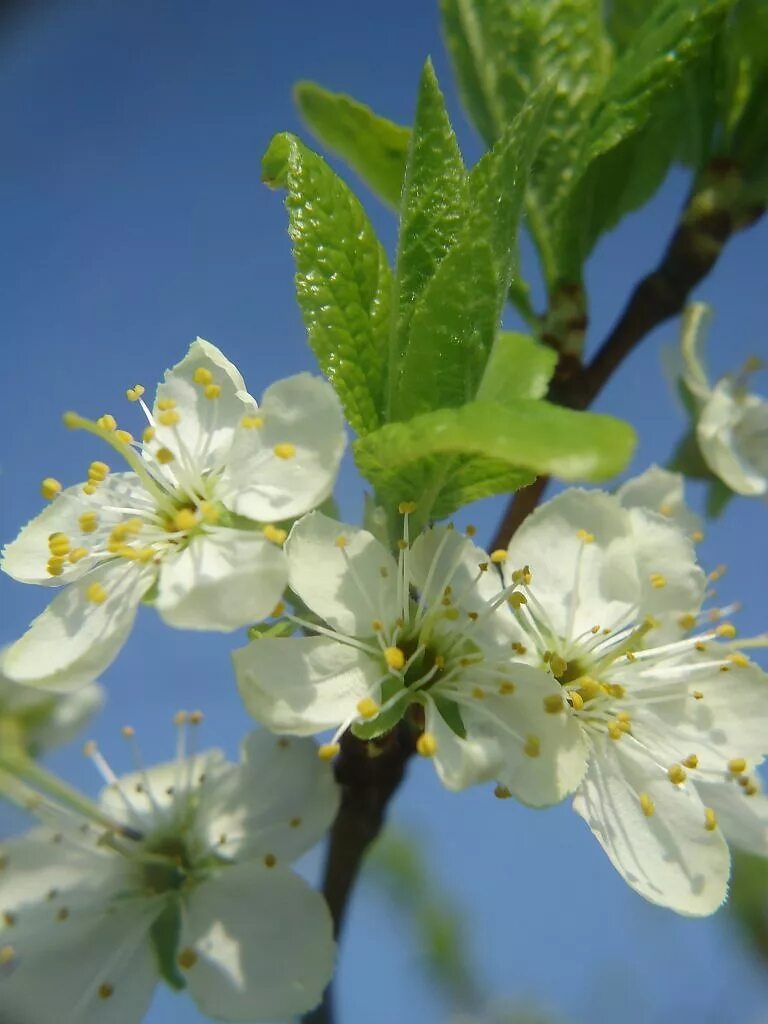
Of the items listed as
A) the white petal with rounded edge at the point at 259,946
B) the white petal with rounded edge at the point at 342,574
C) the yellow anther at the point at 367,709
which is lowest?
the white petal with rounded edge at the point at 259,946

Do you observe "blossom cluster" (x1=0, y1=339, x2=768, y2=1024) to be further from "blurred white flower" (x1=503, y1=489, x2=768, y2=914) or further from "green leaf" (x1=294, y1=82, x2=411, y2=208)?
"green leaf" (x1=294, y1=82, x2=411, y2=208)

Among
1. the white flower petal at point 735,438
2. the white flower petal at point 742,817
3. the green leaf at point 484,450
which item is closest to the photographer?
the green leaf at point 484,450

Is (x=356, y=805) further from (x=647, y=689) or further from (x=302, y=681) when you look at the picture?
(x=647, y=689)

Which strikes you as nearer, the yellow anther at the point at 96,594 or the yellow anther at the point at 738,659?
the yellow anther at the point at 96,594

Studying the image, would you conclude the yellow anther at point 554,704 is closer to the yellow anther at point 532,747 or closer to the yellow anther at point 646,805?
the yellow anther at point 532,747

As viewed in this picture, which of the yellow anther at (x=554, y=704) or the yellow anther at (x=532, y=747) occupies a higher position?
the yellow anther at (x=554, y=704)

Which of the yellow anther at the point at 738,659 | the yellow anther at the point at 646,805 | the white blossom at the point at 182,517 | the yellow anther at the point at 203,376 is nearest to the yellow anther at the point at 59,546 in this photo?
the white blossom at the point at 182,517

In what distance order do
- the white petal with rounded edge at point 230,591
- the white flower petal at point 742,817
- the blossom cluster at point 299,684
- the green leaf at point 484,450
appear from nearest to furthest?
the green leaf at point 484,450 < the white petal with rounded edge at point 230,591 < the blossom cluster at point 299,684 < the white flower petal at point 742,817
